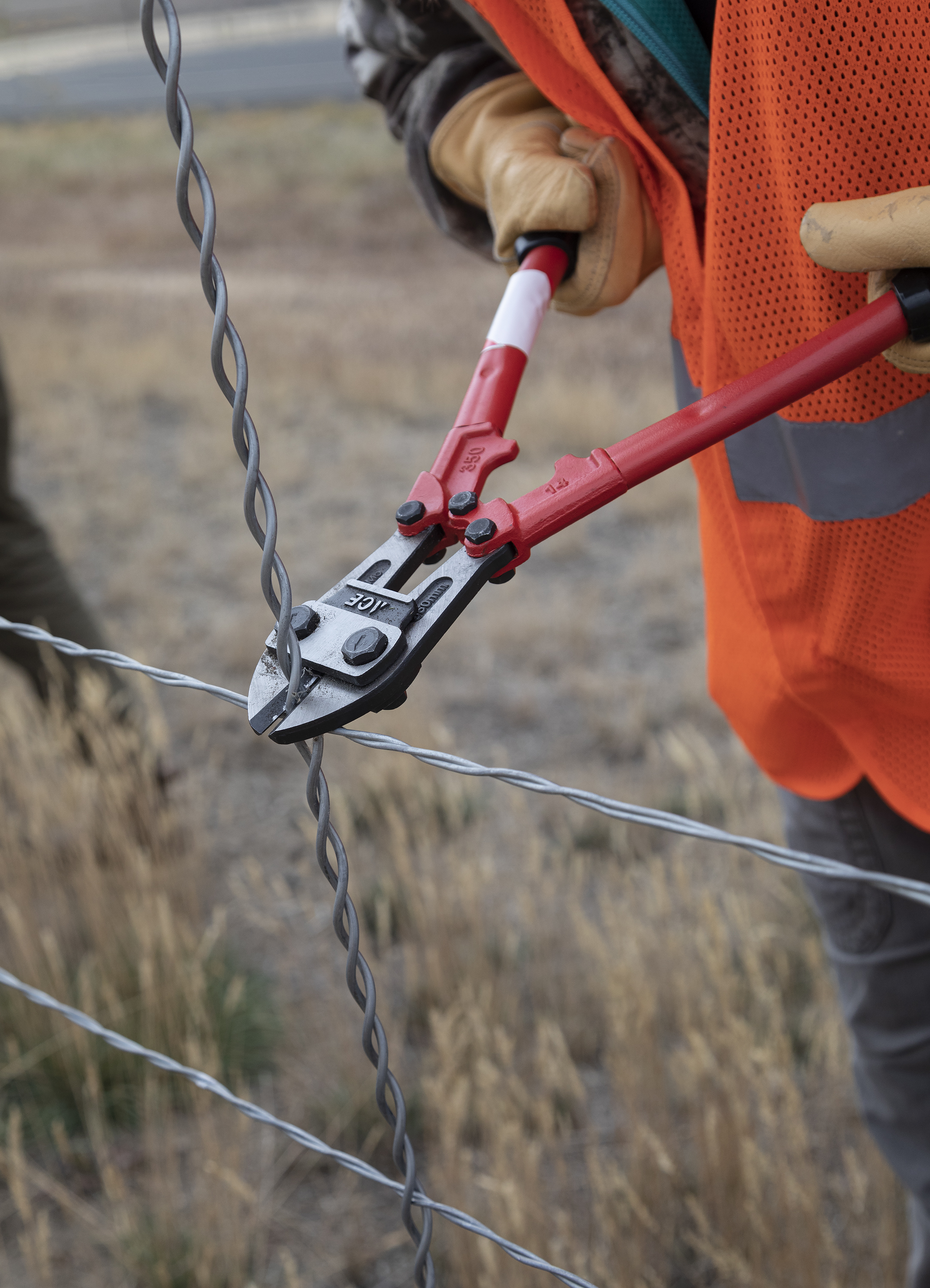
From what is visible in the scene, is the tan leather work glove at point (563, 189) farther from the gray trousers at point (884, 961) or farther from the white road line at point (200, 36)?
the white road line at point (200, 36)

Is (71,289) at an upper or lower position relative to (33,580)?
lower

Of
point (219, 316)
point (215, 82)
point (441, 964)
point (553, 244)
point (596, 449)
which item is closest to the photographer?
point (219, 316)

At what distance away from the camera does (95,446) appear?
5711 millimetres

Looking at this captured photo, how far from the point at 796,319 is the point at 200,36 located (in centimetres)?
3838

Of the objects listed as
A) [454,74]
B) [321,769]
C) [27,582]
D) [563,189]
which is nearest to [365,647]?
[321,769]

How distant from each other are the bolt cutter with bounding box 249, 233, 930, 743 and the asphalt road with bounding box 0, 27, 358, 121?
902 inches

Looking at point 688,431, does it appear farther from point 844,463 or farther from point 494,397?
point 494,397

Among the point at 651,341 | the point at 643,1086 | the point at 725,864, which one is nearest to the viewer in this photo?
the point at 643,1086

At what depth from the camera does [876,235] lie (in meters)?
0.78

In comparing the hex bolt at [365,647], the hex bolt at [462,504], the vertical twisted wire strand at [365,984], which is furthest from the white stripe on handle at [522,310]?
the vertical twisted wire strand at [365,984]

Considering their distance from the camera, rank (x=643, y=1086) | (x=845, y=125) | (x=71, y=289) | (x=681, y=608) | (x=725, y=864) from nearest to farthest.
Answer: (x=845, y=125) < (x=643, y=1086) < (x=725, y=864) < (x=681, y=608) < (x=71, y=289)

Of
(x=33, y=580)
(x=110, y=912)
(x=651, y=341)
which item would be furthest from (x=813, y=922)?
(x=651, y=341)

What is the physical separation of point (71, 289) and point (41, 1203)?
908 cm

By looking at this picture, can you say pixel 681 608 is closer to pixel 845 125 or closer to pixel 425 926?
pixel 425 926
